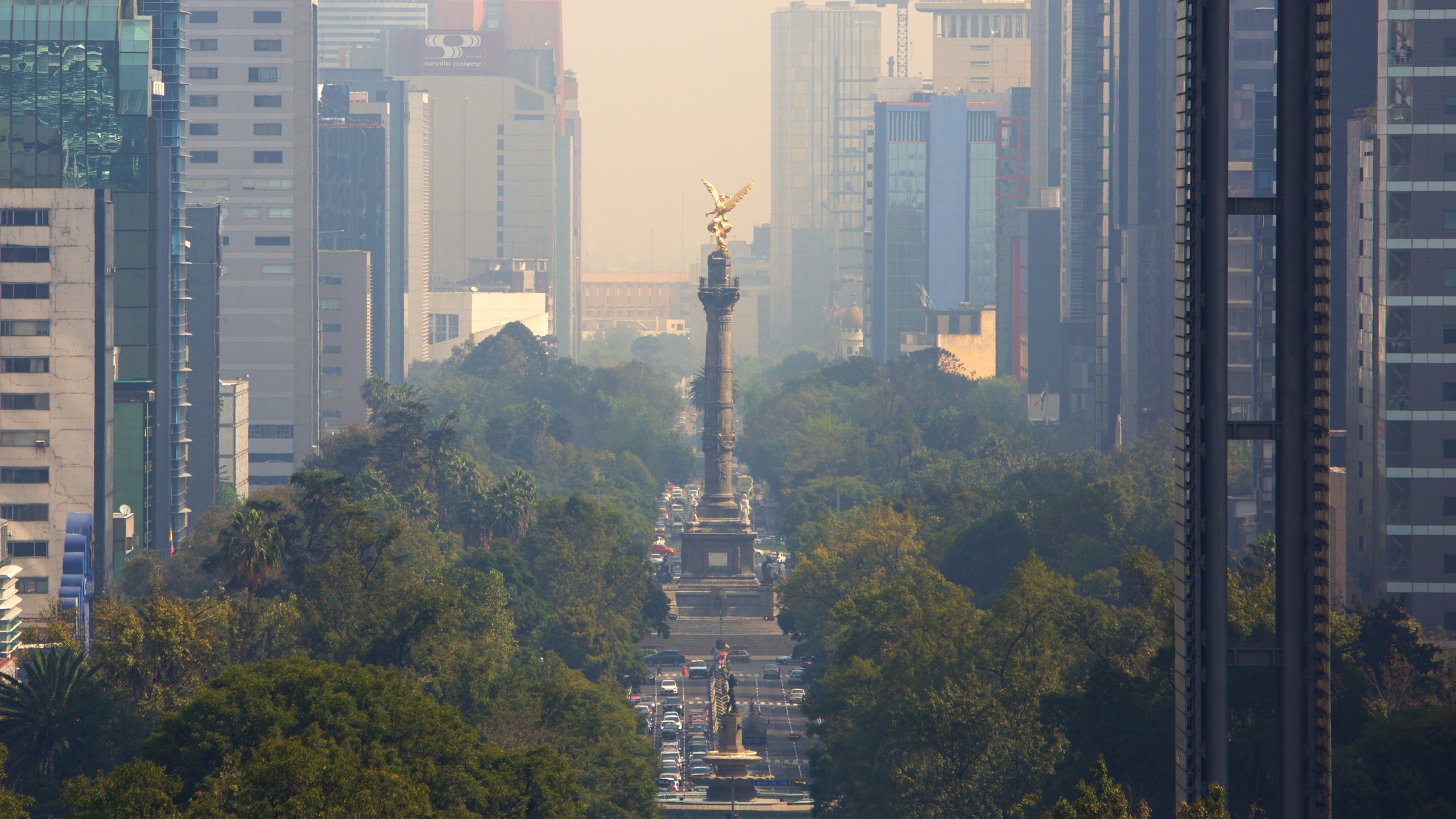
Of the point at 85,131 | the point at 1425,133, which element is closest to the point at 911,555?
the point at 1425,133

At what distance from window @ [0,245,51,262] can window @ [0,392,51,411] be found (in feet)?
24.4

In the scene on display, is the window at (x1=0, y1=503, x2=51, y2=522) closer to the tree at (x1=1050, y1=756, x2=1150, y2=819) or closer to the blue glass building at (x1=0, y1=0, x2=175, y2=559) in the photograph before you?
the blue glass building at (x1=0, y1=0, x2=175, y2=559)

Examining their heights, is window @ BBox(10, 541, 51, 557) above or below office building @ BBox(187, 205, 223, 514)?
below

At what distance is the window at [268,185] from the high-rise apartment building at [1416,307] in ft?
439

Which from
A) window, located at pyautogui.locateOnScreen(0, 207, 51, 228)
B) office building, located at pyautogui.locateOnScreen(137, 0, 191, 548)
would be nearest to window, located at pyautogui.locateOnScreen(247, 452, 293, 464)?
office building, located at pyautogui.locateOnScreen(137, 0, 191, 548)

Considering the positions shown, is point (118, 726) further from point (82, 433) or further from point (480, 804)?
point (82, 433)

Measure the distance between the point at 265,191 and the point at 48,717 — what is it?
13781cm

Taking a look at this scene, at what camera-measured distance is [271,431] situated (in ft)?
632

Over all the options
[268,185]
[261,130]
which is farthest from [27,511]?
[261,130]

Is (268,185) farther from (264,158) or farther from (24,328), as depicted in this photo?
(24,328)

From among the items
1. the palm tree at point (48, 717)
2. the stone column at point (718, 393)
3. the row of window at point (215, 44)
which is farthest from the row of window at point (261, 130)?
the palm tree at point (48, 717)

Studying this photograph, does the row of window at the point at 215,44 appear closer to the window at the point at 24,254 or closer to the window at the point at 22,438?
the window at the point at 24,254

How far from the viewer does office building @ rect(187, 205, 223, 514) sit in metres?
145

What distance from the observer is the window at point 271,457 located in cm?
19238
